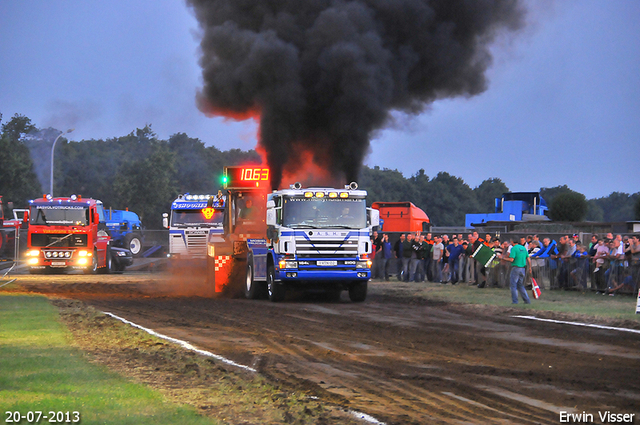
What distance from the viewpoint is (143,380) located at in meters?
8.25

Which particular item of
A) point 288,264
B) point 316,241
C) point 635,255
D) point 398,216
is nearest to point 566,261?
point 635,255

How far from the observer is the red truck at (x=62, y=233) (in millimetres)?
30578

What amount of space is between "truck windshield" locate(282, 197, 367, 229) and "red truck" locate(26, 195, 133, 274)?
15.2m

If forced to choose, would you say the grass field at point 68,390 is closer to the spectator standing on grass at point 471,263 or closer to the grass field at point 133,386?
the grass field at point 133,386

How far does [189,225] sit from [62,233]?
584cm

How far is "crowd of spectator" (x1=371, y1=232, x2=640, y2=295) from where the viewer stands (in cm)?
1992

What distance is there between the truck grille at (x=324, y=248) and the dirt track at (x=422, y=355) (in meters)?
1.31

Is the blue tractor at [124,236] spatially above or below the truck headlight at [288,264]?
above

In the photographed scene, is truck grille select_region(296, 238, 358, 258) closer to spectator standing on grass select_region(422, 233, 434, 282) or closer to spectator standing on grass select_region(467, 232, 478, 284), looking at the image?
spectator standing on grass select_region(467, 232, 478, 284)

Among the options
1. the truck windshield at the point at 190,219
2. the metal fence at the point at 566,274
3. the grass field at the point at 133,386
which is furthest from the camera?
the truck windshield at the point at 190,219

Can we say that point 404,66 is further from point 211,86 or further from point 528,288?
point 528,288

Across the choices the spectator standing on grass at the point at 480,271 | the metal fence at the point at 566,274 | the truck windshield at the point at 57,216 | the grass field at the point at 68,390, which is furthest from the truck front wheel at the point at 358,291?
the truck windshield at the point at 57,216

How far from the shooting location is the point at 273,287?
63.2 ft

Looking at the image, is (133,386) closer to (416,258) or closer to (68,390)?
(68,390)
